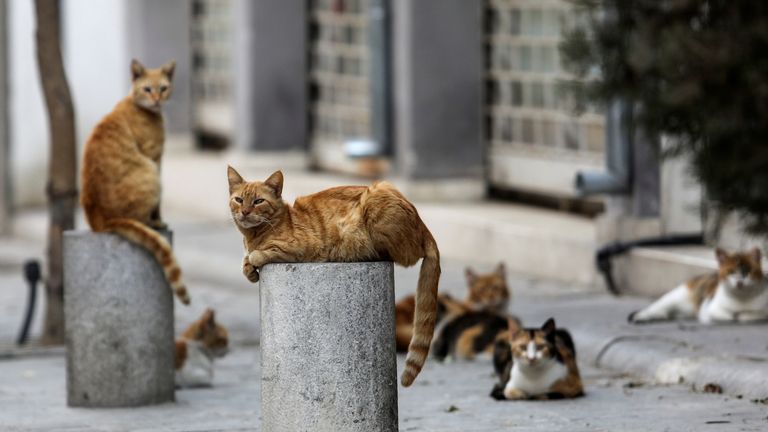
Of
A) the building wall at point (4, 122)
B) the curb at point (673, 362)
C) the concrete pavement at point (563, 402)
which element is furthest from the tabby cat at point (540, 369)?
the building wall at point (4, 122)

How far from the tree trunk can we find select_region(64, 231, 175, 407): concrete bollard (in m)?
2.40

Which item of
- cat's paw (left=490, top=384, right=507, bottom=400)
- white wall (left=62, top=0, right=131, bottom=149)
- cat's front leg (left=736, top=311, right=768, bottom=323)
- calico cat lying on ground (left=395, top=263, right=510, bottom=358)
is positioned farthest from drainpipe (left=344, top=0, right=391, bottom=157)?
cat's paw (left=490, top=384, right=507, bottom=400)

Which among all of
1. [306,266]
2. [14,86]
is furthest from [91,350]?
[14,86]

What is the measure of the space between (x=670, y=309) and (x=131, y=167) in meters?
3.78

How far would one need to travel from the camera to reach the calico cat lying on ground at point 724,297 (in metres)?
10.2

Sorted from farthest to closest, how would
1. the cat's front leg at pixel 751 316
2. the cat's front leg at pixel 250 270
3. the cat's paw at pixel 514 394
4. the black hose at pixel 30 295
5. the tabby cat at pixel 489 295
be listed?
1. the black hose at pixel 30 295
2. the tabby cat at pixel 489 295
3. the cat's front leg at pixel 751 316
4. the cat's paw at pixel 514 394
5. the cat's front leg at pixel 250 270

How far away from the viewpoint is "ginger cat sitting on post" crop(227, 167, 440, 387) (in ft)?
21.6

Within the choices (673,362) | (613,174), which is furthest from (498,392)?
(613,174)

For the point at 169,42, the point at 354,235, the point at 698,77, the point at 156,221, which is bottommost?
the point at 156,221

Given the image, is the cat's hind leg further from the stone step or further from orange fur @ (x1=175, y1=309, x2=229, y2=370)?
orange fur @ (x1=175, y1=309, x2=229, y2=370)

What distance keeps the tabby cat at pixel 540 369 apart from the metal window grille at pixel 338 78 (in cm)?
924

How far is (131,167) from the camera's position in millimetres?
8891

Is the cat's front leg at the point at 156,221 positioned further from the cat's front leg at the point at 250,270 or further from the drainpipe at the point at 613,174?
the drainpipe at the point at 613,174

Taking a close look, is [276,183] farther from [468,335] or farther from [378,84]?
[378,84]
